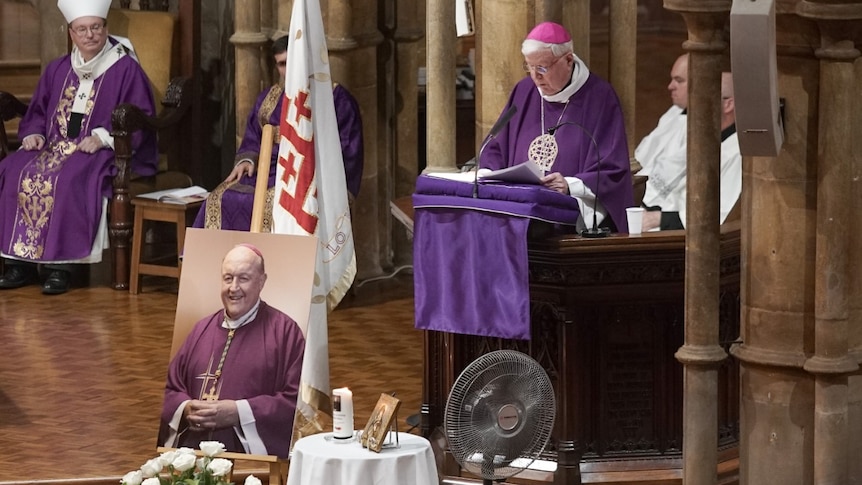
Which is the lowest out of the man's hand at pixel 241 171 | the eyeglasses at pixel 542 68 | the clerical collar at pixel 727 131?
the man's hand at pixel 241 171

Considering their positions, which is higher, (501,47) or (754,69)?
(501,47)

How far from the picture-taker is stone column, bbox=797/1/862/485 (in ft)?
20.3

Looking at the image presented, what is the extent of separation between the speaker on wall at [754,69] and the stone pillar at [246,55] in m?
5.73

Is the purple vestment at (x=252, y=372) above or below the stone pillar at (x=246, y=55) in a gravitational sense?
below

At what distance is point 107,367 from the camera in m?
9.26

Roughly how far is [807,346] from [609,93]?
1898 millimetres

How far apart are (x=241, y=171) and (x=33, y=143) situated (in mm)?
1434

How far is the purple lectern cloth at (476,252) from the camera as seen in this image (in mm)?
7168

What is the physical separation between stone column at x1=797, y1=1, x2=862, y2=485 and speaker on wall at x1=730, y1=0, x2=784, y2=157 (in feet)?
1.25

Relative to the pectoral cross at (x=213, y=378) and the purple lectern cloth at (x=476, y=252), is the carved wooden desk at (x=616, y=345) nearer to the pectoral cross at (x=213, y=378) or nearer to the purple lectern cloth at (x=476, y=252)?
the purple lectern cloth at (x=476, y=252)

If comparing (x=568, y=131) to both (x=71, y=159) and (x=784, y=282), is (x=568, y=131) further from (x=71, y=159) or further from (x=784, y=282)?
(x=71, y=159)

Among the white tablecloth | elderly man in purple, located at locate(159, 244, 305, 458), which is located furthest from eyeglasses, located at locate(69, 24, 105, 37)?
the white tablecloth

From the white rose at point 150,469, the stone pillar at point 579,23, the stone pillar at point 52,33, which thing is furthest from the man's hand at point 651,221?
the stone pillar at point 52,33

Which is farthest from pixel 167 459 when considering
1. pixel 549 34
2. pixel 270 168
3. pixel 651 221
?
pixel 270 168
